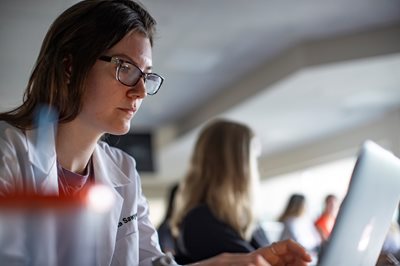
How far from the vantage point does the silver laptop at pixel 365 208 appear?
86 centimetres

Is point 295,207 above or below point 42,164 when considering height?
below

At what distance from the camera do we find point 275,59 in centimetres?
554

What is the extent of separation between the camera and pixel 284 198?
10453 mm

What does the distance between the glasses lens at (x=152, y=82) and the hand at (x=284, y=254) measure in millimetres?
395

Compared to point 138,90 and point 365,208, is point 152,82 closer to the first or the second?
point 138,90

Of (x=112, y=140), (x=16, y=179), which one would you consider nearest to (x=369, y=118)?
(x=112, y=140)

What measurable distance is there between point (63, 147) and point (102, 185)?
0.11m

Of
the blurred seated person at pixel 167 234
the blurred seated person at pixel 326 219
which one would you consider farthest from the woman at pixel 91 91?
the blurred seated person at pixel 326 219

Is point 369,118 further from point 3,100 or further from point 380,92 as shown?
point 3,100

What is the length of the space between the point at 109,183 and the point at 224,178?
822 mm

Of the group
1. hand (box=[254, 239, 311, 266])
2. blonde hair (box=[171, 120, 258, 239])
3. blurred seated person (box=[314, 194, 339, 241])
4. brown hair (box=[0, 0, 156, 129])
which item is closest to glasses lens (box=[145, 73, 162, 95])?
brown hair (box=[0, 0, 156, 129])

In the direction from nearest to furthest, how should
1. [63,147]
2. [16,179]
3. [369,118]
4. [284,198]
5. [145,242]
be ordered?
[16,179], [63,147], [145,242], [369,118], [284,198]

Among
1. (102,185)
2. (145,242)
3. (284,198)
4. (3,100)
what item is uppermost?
(3,100)

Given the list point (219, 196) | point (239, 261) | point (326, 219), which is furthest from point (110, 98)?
point (326, 219)
